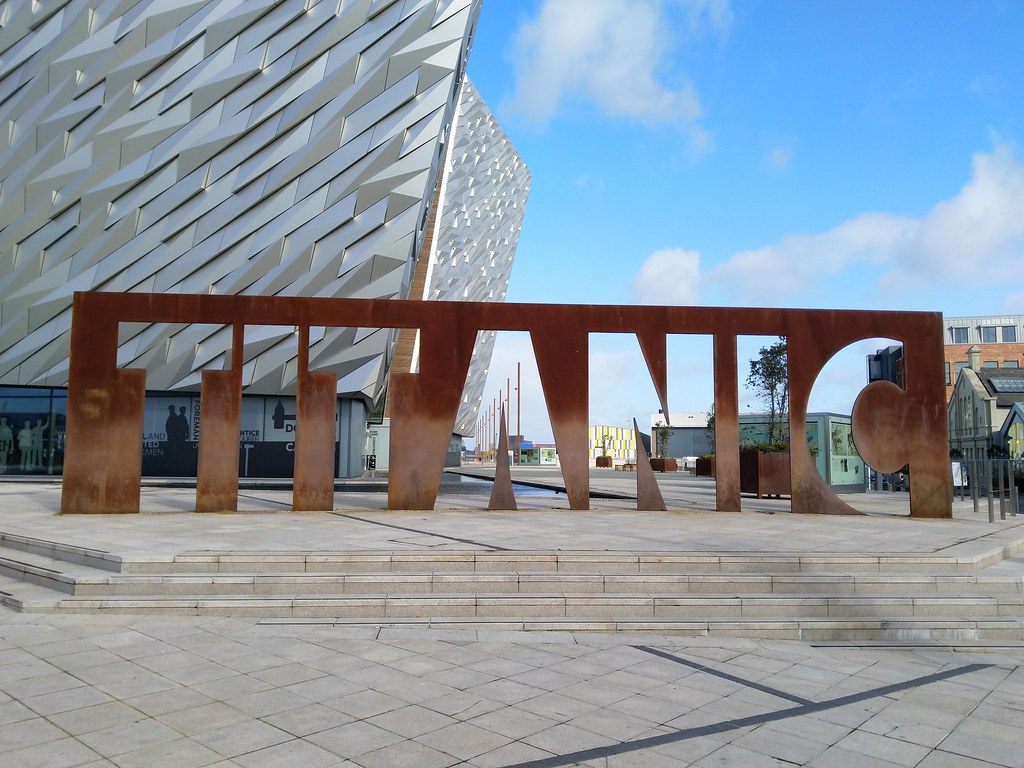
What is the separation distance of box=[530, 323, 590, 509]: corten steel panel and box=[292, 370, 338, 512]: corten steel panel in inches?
147

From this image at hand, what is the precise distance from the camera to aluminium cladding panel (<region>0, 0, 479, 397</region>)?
2486 cm

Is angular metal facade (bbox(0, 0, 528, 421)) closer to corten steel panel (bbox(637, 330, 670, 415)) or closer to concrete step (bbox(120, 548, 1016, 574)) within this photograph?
corten steel panel (bbox(637, 330, 670, 415))

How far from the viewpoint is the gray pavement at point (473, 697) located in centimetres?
416

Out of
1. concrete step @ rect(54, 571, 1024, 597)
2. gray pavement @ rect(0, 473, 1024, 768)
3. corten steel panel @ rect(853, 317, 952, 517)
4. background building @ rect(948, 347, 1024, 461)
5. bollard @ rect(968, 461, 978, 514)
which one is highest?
background building @ rect(948, 347, 1024, 461)

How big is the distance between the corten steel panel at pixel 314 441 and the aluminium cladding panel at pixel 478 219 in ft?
82.3

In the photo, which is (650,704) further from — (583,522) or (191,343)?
(191,343)

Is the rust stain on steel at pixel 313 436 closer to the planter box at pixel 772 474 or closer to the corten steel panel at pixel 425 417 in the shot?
the corten steel panel at pixel 425 417

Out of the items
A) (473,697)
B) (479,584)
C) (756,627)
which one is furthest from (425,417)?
(473,697)

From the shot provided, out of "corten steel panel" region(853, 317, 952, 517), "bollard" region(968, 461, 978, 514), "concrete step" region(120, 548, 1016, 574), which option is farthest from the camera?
"bollard" region(968, 461, 978, 514)

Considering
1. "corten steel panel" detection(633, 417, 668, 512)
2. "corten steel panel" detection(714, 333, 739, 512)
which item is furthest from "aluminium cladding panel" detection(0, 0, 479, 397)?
"corten steel panel" detection(714, 333, 739, 512)

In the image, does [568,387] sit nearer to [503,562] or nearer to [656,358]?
[656,358]

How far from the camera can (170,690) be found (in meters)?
5.07

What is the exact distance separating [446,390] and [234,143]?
53.3ft

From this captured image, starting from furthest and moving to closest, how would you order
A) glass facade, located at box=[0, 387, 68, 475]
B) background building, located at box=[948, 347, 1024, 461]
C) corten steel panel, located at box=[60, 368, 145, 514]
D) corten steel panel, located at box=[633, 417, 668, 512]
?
background building, located at box=[948, 347, 1024, 461] < glass facade, located at box=[0, 387, 68, 475] < corten steel panel, located at box=[633, 417, 668, 512] < corten steel panel, located at box=[60, 368, 145, 514]
